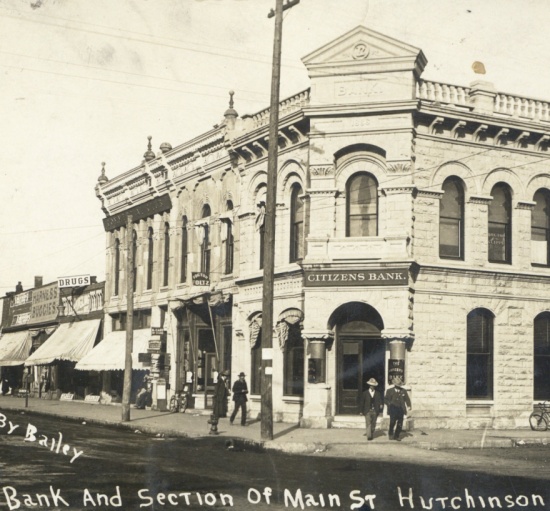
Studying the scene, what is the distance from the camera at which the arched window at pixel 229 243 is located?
32750 mm

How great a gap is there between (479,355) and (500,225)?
404 cm

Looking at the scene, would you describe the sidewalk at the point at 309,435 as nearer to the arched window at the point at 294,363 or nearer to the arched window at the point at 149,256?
the arched window at the point at 294,363

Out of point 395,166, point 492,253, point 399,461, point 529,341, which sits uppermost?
point 395,166

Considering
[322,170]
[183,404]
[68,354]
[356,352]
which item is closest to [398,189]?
[322,170]

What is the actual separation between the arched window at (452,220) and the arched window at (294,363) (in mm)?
5093

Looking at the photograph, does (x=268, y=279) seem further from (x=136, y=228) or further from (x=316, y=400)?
(x=136, y=228)

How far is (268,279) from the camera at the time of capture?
72.5 ft

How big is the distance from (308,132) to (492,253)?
6.71 m

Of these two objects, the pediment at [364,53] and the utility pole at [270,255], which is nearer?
the utility pole at [270,255]

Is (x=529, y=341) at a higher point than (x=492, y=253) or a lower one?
lower

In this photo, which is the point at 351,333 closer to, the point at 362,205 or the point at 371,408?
the point at 362,205

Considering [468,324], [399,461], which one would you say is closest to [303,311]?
[468,324]
